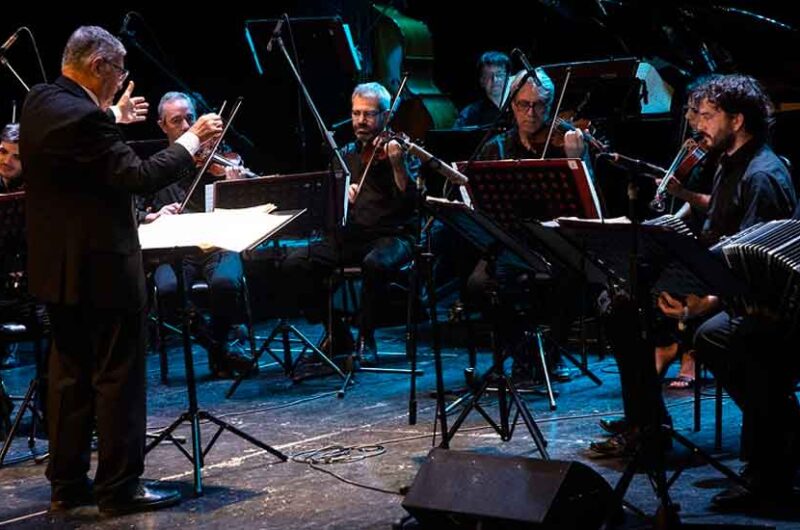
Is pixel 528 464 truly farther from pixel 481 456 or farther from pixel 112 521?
pixel 112 521

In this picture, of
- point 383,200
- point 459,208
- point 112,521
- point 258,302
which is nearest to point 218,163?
point 383,200

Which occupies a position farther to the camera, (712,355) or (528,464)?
(712,355)

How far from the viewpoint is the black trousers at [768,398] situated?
4051 millimetres

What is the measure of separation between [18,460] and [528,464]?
2.75 meters

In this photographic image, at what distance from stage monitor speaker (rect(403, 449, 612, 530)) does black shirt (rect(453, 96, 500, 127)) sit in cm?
524

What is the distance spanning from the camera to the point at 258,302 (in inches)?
366

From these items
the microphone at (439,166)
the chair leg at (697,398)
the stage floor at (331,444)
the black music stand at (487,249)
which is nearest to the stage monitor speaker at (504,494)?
the stage floor at (331,444)

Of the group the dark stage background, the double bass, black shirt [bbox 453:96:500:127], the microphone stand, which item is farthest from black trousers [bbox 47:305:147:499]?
the double bass

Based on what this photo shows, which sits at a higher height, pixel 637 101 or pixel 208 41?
pixel 208 41

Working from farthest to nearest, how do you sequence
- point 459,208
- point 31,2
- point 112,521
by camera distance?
point 31,2 < point 459,208 < point 112,521

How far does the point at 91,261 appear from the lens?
4191mm

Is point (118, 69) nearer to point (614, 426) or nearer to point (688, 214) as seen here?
point (614, 426)

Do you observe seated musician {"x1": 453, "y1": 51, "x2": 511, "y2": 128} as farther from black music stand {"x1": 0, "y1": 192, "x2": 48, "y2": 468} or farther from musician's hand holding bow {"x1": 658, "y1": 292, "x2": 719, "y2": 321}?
black music stand {"x1": 0, "y1": 192, "x2": 48, "y2": 468}

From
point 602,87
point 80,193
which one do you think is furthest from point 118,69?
point 602,87
